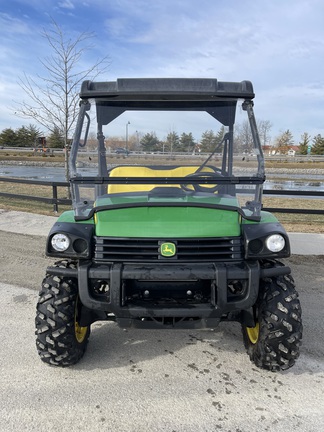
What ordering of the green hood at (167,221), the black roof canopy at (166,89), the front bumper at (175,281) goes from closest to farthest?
the front bumper at (175,281), the green hood at (167,221), the black roof canopy at (166,89)

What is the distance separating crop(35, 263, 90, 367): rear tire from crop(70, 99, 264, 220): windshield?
1.93 feet

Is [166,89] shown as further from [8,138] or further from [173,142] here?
[8,138]

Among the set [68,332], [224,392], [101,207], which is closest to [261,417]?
[224,392]

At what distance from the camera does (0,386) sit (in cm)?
277

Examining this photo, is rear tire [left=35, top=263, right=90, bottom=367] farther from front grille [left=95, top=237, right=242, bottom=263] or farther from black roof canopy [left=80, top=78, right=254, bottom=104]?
black roof canopy [left=80, top=78, right=254, bottom=104]

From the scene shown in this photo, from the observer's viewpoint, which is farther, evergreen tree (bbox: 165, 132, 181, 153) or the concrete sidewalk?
the concrete sidewalk

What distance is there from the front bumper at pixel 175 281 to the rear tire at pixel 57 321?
0.28 m

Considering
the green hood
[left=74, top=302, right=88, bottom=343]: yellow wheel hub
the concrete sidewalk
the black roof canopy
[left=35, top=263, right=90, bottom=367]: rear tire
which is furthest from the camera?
the concrete sidewalk

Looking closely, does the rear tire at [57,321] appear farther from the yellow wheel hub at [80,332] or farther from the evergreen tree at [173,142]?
the evergreen tree at [173,142]

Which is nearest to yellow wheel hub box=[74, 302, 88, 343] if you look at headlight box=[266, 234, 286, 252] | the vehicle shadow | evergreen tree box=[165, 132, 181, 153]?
the vehicle shadow

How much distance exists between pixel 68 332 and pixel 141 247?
907 mm

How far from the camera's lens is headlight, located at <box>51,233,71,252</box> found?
2.72 meters

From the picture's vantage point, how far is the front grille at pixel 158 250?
2.66 meters

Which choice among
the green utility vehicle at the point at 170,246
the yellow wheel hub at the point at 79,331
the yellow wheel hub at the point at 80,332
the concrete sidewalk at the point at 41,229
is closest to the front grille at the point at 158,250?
the green utility vehicle at the point at 170,246
